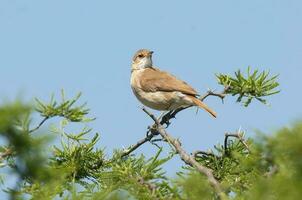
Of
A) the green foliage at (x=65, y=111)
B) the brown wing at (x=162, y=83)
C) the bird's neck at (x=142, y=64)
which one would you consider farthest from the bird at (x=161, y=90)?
the green foliage at (x=65, y=111)

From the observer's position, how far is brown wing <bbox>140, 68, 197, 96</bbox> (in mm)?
10055

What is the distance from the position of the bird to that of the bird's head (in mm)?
517

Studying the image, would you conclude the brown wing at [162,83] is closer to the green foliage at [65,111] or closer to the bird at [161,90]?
the bird at [161,90]

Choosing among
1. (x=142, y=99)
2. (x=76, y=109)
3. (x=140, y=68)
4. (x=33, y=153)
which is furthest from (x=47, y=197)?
(x=140, y=68)

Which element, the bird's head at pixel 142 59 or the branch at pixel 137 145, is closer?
the branch at pixel 137 145

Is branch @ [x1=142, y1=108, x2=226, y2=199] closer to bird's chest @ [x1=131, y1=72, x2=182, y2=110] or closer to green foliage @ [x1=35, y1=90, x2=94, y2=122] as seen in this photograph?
green foliage @ [x1=35, y1=90, x2=94, y2=122]

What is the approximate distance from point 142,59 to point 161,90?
2.16 metres

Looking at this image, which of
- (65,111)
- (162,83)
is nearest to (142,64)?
(162,83)

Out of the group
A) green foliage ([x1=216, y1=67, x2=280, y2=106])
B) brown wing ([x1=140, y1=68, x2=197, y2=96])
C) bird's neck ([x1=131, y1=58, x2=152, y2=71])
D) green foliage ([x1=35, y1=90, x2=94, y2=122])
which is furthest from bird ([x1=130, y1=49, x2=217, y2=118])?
green foliage ([x1=35, y1=90, x2=94, y2=122])

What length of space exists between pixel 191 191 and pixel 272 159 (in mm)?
168

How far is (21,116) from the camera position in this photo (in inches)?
38.2

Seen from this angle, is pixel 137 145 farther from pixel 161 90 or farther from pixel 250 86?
pixel 161 90

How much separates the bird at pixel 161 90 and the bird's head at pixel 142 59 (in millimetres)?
517

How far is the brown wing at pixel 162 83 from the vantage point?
1005cm
